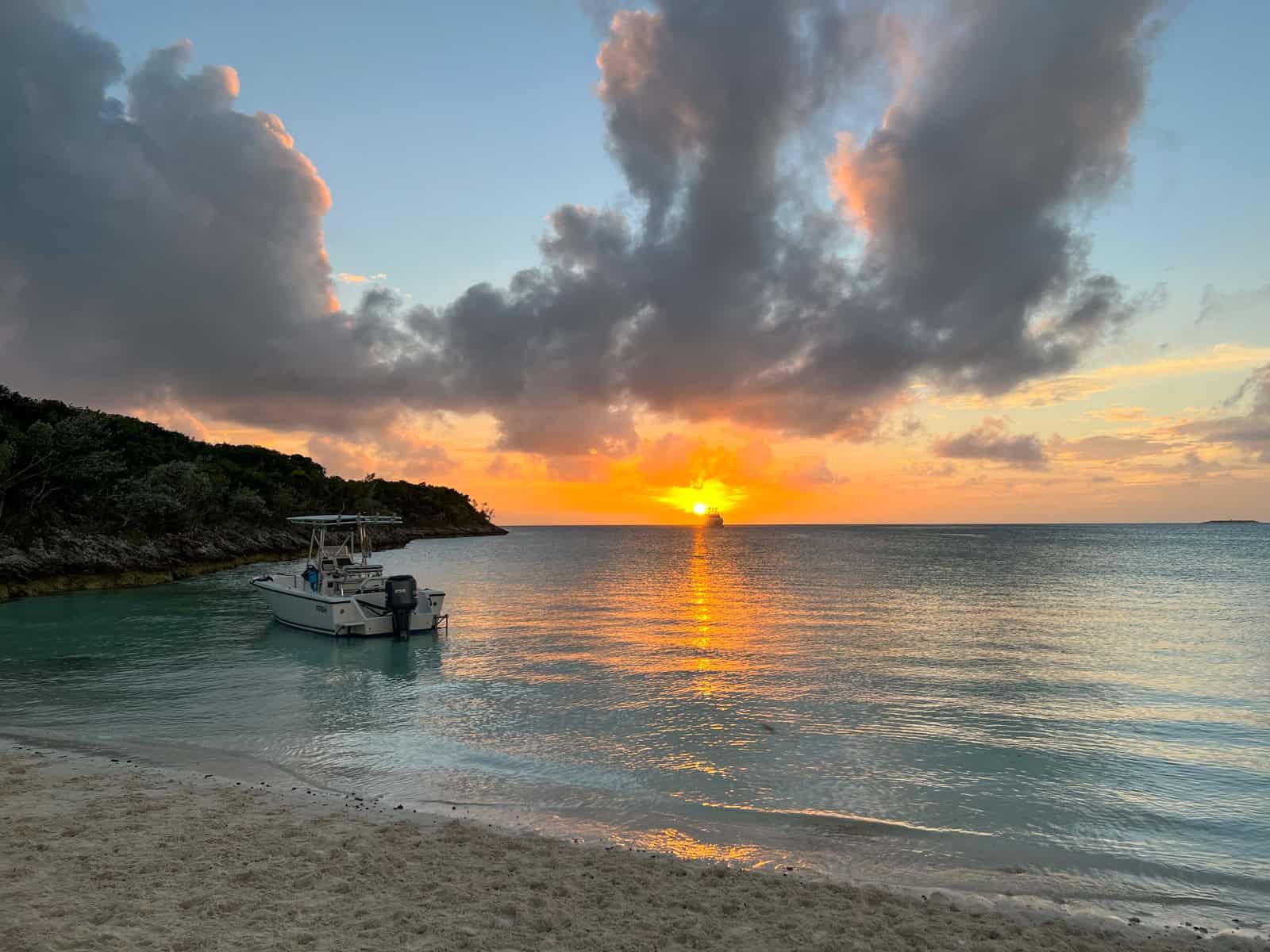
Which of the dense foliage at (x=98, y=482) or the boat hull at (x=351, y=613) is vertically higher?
the dense foliage at (x=98, y=482)

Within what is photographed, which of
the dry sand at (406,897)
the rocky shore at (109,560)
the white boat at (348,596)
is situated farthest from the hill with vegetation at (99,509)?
the dry sand at (406,897)

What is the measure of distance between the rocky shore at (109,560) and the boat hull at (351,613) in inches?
937

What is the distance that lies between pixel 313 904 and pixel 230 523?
90.1m

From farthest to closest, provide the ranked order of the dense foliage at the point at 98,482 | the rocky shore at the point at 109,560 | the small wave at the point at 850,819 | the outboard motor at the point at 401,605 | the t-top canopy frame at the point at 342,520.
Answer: the dense foliage at the point at 98,482
the rocky shore at the point at 109,560
the t-top canopy frame at the point at 342,520
the outboard motor at the point at 401,605
the small wave at the point at 850,819

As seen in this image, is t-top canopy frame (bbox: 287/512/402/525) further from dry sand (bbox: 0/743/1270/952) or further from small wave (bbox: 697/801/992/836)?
small wave (bbox: 697/801/992/836)

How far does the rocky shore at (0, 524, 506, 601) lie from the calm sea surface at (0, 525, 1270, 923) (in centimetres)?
609

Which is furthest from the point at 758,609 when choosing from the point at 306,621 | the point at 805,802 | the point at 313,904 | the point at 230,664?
the point at 313,904

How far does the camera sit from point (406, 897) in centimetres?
811

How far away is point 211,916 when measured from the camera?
7.46m

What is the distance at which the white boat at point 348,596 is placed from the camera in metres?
31.4

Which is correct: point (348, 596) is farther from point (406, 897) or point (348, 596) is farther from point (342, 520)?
point (406, 897)

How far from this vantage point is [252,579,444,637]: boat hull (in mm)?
31453

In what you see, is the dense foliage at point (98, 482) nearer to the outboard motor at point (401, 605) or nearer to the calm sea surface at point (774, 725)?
the calm sea surface at point (774, 725)

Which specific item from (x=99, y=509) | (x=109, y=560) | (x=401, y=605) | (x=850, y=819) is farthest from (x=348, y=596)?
(x=99, y=509)
